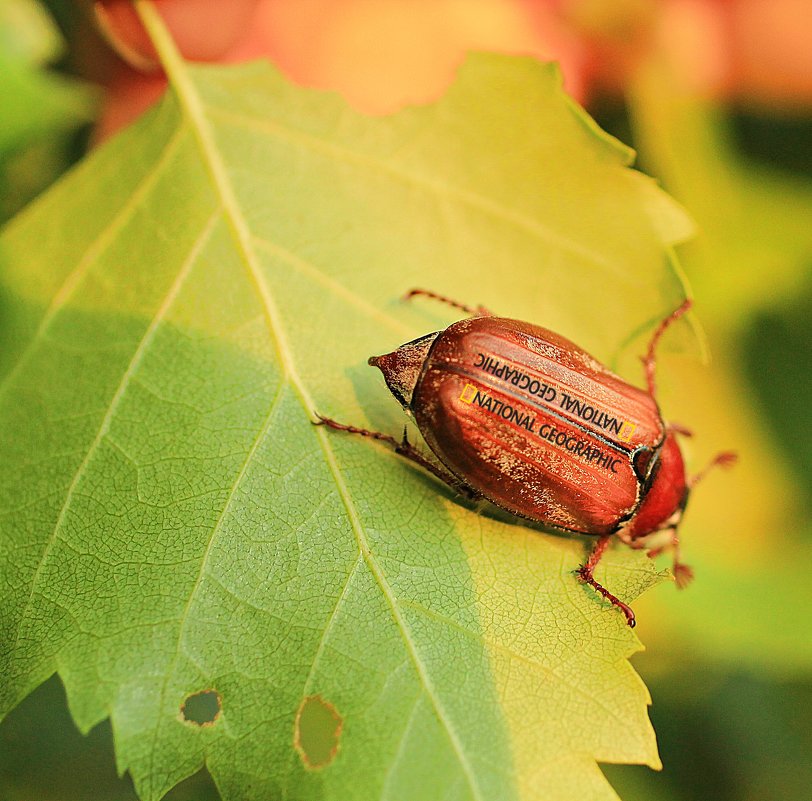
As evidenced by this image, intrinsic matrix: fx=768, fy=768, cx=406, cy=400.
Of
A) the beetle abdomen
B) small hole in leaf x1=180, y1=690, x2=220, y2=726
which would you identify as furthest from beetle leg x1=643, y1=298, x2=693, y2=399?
small hole in leaf x1=180, y1=690, x2=220, y2=726

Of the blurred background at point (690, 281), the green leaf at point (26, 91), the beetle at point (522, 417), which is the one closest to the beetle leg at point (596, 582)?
the beetle at point (522, 417)

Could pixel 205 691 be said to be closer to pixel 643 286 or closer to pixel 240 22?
pixel 643 286

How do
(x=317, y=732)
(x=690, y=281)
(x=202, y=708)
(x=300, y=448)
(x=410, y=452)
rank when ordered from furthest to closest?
(x=690, y=281) < (x=410, y=452) < (x=300, y=448) < (x=202, y=708) < (x=317, y=732)

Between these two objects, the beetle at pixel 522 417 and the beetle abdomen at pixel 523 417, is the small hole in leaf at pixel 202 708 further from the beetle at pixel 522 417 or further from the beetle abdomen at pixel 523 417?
the beetle abdomen at pixel 523 417

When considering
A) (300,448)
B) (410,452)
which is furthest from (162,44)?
(410,452)

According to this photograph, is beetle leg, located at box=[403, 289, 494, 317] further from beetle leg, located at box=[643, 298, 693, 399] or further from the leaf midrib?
beetle leg, located at box=[643, 298, 693, 399]

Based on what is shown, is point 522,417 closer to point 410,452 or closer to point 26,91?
point 410,452
